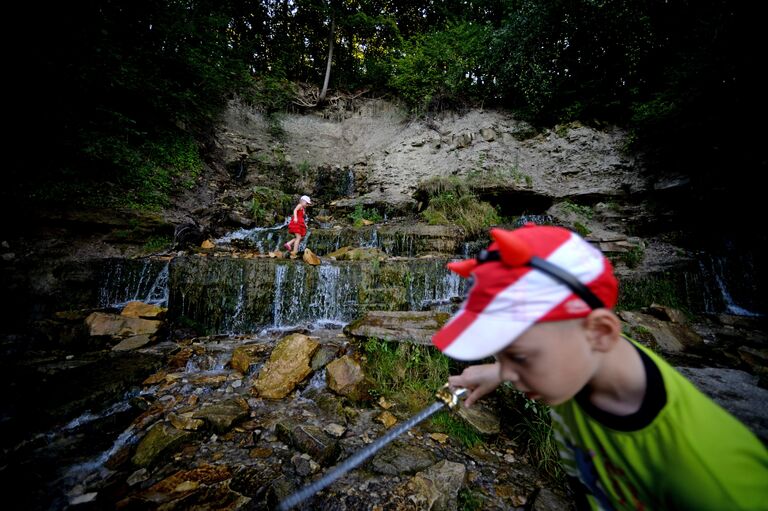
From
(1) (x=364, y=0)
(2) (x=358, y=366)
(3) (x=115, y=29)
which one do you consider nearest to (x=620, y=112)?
(2) (x=358, y=366)

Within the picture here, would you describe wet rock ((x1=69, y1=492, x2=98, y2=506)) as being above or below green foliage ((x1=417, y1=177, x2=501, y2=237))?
below

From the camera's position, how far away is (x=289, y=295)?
6074 millimetres

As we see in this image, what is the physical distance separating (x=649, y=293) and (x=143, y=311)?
34.5 feet

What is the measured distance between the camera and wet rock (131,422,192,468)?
7.61 ft

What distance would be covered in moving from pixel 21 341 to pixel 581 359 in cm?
742

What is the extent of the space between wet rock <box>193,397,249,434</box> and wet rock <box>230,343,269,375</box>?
842 mm

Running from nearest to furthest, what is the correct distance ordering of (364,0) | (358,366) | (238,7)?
1. (358,366)
2. (238,7)
3. (364,0)

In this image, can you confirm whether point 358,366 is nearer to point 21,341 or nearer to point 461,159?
point 21,341

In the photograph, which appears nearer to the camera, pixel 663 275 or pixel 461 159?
pixel 663 275

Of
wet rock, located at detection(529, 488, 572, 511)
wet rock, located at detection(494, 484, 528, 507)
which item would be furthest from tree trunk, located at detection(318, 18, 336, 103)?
wet rock, located at detection(529, 488, 572, 511)

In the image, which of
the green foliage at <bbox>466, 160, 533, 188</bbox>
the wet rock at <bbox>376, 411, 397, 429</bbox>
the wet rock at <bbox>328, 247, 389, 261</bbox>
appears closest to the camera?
the wet rock at <bbox>376, 411, 397, 429</bbox>

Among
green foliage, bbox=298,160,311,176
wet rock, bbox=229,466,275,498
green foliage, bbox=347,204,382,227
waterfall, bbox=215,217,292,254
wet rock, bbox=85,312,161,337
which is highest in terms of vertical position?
green foliage, bbox=298,160,311,176

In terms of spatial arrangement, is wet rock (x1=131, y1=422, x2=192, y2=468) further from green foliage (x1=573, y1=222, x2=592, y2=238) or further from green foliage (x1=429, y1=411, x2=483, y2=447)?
green foliage (x1=573, y1=222, x2=592, y2=238)

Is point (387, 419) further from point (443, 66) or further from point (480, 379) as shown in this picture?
point (443, 66)
